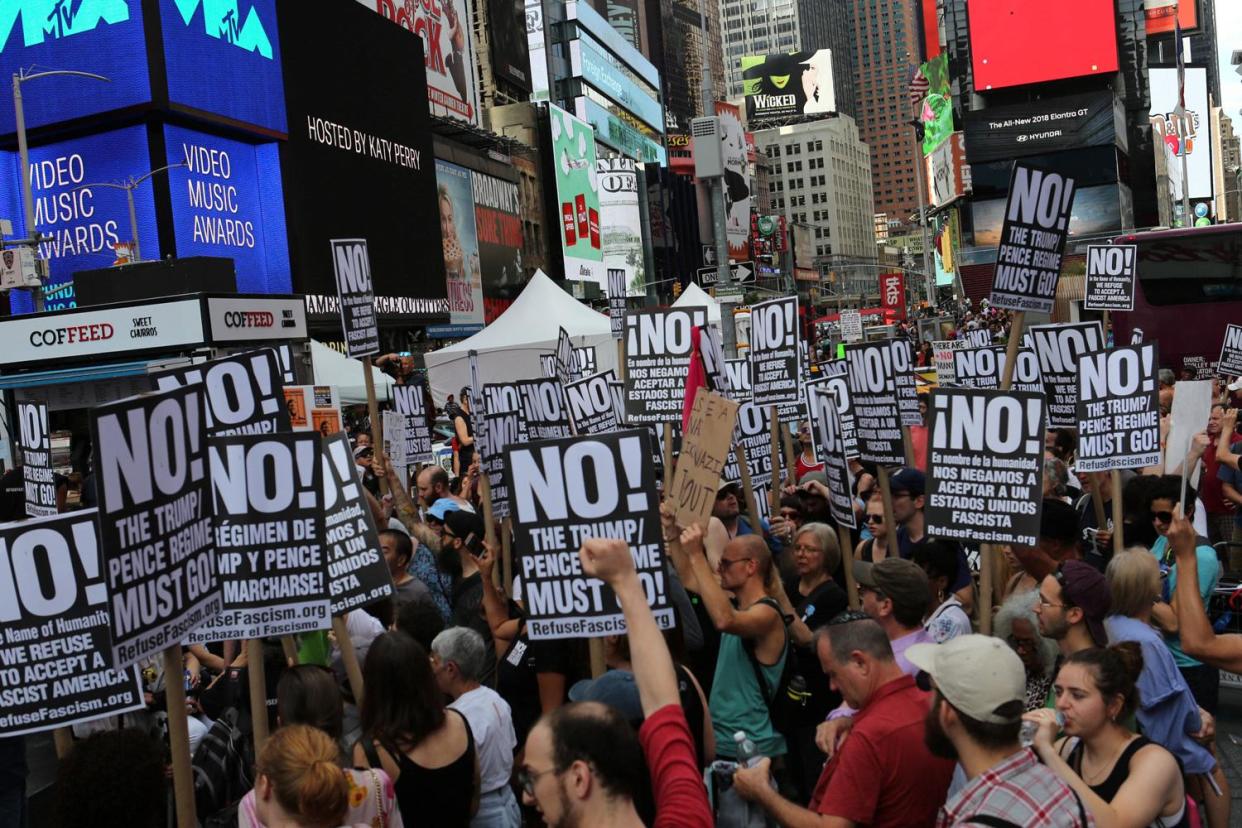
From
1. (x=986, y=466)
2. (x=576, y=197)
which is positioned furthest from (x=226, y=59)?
(x=576, y=197)

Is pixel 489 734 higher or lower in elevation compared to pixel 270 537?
lower

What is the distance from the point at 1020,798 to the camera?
347cm

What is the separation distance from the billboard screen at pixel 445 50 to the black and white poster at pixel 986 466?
141 ft

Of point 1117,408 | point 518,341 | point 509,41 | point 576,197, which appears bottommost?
point 1117,408

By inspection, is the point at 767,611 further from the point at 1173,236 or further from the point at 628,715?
the point at 1173,236

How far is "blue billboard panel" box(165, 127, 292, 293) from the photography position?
103 ft

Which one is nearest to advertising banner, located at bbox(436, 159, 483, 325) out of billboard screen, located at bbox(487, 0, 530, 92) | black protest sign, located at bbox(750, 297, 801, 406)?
billboard screen, located at bbox(487, 0, 530, 92)

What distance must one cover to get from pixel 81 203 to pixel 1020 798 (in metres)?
32.1

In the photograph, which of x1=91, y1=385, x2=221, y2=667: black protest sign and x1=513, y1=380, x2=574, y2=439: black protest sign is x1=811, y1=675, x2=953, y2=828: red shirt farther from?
x1=513, y1=380, x2=574, y2=439: black protest sign

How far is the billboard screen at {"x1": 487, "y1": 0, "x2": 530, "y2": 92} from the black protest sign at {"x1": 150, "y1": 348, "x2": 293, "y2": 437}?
2551 inches

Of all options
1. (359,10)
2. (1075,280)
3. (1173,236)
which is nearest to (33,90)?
(359,10)

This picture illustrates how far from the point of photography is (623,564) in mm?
3730

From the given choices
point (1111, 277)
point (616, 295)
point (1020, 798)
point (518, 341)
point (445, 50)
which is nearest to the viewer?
point (1020, 798)

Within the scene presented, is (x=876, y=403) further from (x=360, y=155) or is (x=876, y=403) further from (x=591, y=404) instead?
(x=360, y=155)
